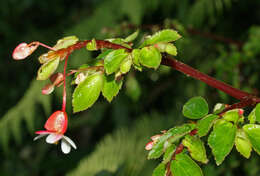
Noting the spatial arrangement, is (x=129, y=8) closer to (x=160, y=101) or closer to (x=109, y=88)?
(x=160, y=101)

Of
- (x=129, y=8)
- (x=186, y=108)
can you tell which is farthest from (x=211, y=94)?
(x=186, y=108)

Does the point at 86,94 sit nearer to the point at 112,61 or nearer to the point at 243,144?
the point at 112,61

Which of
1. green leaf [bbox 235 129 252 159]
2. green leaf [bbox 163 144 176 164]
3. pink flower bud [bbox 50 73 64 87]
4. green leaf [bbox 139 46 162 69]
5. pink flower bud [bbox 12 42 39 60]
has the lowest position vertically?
green leaf [bbox 235 129 252 159]

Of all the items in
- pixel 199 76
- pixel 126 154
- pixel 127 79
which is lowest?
pixel 126 154

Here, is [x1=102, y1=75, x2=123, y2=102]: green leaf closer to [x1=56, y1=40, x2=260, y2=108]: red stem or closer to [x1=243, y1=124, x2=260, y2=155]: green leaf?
[x1=56, y1=40, x2=260, y2=108]: red stem

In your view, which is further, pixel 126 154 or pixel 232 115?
pixel 126 154

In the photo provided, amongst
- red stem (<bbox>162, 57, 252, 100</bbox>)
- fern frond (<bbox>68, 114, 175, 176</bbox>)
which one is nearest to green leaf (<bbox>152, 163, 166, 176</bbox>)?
red stem (<bbox>162, 57, 252, 100</bbox>)

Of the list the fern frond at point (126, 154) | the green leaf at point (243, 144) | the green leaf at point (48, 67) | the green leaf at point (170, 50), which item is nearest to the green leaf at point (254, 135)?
the green leaf at point (243, 144)

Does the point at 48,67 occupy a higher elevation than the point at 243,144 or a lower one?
higher

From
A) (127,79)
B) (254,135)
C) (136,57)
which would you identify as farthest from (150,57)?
(127,79)
